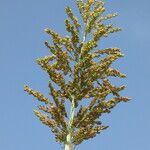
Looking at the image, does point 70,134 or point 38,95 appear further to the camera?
point 38,95

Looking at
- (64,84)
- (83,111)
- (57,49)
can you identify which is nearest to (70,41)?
(57,49)

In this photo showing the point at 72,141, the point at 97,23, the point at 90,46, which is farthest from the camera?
the point at 97,23

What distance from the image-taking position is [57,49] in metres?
31.7

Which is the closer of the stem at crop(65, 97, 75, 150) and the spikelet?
the stem at crop(65, 97, 75, 150)

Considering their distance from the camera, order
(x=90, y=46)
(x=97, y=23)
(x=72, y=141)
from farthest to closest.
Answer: (x=97, y=23)
(x=90, y=46)
(x=72, y=141)

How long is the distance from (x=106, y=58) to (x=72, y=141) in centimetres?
651

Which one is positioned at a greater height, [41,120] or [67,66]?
[67,66]

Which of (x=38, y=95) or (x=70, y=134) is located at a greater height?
(x=38, y=95)

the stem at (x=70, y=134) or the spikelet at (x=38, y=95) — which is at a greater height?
the spikelet at (x=38, y=95)

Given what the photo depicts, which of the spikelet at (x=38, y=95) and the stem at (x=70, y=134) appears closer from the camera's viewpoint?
the stem at (x=70, y=134)

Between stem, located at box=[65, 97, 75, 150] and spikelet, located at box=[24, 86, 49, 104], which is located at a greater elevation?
spikelet, located at box=[24, 86, 49, 104]

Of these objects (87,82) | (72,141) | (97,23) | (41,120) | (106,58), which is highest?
(97,23)

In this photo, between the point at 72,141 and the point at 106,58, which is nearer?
the point at 72,141

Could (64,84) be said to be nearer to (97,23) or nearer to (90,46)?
(90,46)
